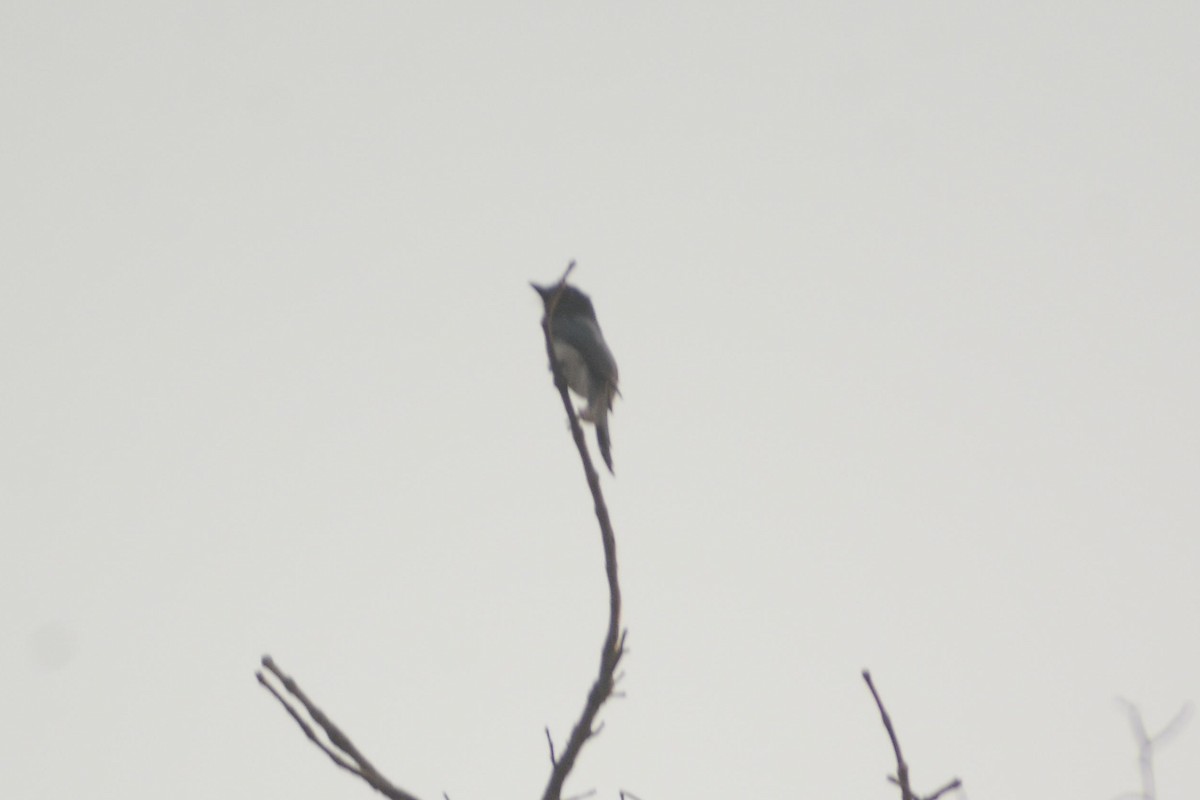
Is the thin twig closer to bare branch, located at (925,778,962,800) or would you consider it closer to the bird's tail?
bare branch, located at (925,778,962,800)

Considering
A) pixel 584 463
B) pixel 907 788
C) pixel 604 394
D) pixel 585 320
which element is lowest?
pixel 907 788

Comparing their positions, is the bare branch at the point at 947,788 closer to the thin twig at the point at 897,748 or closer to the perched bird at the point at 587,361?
the thin twig at the point at 897,748

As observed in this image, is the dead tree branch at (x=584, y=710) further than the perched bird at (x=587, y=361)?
No

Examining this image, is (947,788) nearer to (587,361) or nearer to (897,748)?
(897,748)

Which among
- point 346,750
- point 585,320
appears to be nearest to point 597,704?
point 346,750

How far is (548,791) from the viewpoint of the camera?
7.27 feet

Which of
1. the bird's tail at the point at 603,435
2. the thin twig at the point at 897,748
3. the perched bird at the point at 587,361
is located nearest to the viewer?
the thin twig at the point at 897,748

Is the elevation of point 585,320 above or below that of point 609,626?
above

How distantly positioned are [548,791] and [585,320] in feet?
17.1

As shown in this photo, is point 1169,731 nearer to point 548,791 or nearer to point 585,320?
point 548,791

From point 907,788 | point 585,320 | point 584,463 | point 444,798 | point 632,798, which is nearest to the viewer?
point 907,788

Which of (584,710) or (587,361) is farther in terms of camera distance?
(587,361)

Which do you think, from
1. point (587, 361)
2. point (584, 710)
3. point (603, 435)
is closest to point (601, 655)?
point (584, 710)

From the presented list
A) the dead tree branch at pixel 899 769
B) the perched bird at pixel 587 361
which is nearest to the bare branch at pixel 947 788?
the dead tree branch at pixel 899 769
